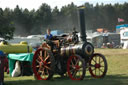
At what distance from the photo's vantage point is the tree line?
68.8 meters

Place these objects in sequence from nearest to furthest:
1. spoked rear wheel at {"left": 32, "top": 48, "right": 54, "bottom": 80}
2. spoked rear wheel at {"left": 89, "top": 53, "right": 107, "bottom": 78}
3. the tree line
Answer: spoked rear wheel at {"left": 32, "top": 48, "right": 54, "bottom": 80} → spoked rear wheel at {"left": 89, "top": 53, "right": 107, "bottom": 78} → the tree line

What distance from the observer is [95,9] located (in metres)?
77.0

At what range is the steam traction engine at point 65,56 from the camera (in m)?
7.65

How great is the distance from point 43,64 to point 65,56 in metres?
0.74

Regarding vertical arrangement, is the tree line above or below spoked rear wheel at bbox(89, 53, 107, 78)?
above

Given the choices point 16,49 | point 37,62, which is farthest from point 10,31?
point 37,62

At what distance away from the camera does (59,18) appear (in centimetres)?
7812

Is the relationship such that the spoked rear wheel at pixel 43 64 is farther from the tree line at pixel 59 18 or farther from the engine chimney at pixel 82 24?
the tree line at pixel 59 18

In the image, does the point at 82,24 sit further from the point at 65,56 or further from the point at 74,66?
the point at 74,66

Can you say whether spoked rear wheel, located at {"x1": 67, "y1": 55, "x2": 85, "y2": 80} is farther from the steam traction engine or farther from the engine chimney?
the engine chimney

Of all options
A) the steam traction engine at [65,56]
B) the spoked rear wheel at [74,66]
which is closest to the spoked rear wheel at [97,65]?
the steam traction engine at [65,56]

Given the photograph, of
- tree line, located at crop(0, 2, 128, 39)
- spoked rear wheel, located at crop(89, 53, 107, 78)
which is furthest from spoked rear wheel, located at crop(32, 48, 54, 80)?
tree line, located at crop(0, 2, 128, 39)

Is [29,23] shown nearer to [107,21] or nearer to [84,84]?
[107,21]

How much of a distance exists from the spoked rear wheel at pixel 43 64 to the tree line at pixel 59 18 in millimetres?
54565
